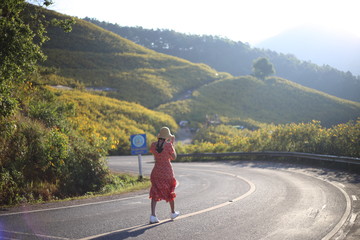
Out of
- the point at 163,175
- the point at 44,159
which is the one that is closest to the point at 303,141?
the point at 44,159

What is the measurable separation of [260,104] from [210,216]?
69164mm

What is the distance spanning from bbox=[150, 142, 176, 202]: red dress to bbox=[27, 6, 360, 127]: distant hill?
117 ft

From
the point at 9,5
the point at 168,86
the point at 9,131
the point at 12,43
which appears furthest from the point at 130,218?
the point at 168,86

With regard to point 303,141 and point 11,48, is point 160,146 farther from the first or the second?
point 303,141

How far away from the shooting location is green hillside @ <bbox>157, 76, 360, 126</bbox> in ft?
196

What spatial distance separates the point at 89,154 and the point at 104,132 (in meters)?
21.3

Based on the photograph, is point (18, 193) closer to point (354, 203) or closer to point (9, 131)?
point (9, 131)

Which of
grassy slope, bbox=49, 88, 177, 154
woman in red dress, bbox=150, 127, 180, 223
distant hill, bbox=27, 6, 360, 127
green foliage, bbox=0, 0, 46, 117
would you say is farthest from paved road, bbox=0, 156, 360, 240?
distant hill, bbox=27, 6, 360, 127

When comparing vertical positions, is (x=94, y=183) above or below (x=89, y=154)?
below

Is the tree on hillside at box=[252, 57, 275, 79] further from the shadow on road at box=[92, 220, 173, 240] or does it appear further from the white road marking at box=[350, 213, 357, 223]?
the shadow on road at box=[92, 220, 173, 240]

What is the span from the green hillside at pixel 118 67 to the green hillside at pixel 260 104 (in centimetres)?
574

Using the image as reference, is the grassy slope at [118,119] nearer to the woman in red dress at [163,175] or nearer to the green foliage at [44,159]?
the green foliage at [44,159]

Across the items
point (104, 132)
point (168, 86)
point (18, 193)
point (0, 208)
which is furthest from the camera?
point (168, 86)

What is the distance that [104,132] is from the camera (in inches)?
1302
